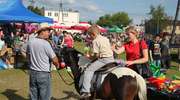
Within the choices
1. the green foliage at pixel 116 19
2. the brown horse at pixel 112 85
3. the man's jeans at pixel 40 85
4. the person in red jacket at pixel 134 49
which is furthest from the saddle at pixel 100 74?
the green foliage at pixel 116 19

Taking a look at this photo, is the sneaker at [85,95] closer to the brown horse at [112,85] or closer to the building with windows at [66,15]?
the brown horse at [112,85]

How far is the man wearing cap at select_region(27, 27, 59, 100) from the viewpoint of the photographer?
823 cm

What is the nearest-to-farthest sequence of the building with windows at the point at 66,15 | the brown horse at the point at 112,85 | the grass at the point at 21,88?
the brown horse at the point at 112,85
the grass at the point at 21,88
the building with windows at the point at 66,15

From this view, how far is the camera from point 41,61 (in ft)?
27.3

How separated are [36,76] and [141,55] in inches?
88.5

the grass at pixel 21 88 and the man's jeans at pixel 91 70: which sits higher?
the man's jeans at pixel 91 70

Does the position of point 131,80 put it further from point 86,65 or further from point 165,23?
point 165,23

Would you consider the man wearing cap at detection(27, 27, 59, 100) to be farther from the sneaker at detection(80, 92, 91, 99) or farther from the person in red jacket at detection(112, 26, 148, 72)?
the person in red jacket at detection(112, 26, 148, 72)

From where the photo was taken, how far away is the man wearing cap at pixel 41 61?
8227 millimetres

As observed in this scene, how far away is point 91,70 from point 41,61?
103 cm

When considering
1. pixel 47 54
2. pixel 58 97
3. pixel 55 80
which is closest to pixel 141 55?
pixel 47 54

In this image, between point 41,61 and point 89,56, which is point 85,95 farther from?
point 41,61

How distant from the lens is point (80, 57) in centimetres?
896

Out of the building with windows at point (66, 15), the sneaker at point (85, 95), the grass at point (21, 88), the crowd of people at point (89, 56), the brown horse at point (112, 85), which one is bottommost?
the building with windows at point (66, 15)
